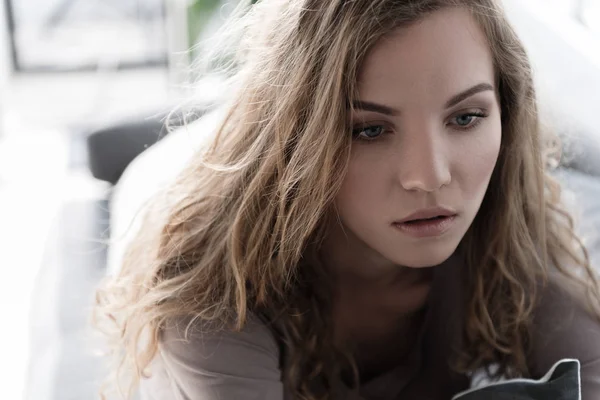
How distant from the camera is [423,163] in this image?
0.94 metres

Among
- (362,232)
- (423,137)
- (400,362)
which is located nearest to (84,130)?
(400,362)

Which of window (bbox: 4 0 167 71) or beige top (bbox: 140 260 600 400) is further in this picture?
window (bbox: 4 0 167 71)

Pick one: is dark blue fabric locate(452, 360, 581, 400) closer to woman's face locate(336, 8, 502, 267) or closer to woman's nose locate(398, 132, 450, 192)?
woman's face locate(336, 8, 502, 267)

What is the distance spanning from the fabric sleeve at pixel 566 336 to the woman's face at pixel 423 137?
0.78 ft

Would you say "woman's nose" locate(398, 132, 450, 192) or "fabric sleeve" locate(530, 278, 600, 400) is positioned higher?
"woman's nose" locate(398, 132, 450, 192)

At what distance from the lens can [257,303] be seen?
3.63 feet

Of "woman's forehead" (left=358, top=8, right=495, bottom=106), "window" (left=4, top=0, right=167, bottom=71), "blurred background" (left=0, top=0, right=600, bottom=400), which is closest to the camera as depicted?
"woman's forehead" (left=358, top=8, right=495, bottom=106)

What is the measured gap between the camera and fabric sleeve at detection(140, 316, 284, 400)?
1053 mm

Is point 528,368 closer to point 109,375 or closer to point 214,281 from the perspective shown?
point 214,281

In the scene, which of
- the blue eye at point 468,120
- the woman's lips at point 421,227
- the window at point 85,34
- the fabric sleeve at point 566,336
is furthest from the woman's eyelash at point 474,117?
the window at point 85,34

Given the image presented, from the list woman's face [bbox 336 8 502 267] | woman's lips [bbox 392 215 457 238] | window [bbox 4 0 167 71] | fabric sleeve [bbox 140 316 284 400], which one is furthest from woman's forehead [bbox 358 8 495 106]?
window [bbox 4 0 167 71]

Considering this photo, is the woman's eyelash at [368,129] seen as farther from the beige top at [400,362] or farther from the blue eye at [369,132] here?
the beige top at [400,362]

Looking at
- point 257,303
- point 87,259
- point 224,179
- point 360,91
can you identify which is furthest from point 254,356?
point 87,259

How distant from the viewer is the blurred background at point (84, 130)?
4.86 feet
